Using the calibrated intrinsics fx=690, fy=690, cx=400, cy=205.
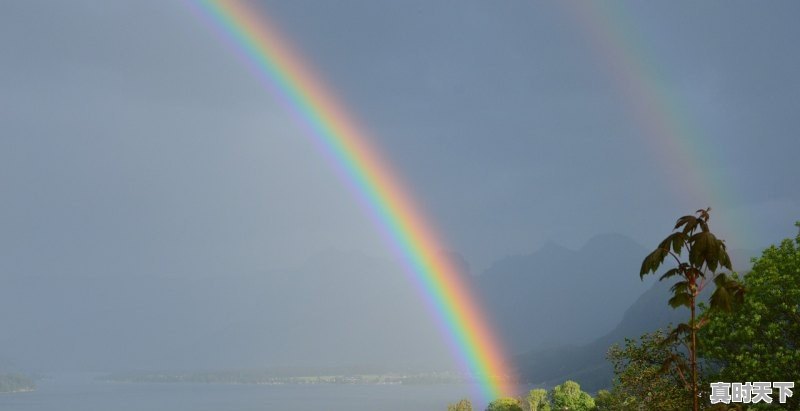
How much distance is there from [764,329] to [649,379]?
17244 millimetres

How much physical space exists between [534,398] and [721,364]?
116 m

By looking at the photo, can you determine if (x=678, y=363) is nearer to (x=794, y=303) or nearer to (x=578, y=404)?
(x=794, y=303)

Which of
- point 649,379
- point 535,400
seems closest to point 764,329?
point 649,379

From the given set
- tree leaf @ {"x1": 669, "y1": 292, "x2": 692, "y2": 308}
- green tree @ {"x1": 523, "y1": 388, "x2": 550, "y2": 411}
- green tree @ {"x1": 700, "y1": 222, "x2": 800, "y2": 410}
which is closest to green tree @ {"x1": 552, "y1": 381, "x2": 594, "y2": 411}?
green tree @ {"x1": 523, "y1": 388, "x2": 550, "y2": 411}

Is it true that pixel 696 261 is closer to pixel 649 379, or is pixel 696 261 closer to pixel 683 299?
pixel 683 299

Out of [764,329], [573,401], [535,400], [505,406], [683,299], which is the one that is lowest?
[683,299]

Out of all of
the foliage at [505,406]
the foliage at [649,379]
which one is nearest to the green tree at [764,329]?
the foliage at [649,379]

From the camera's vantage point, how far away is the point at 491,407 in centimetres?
13338

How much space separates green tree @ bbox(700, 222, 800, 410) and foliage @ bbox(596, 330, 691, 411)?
188 inches

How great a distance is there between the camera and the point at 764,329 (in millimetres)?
32562

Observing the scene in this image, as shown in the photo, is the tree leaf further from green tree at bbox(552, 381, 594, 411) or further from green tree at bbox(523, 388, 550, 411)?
green tree at bbox(523, 388, 550, 411)

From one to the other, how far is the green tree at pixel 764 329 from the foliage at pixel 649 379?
477 centimetres

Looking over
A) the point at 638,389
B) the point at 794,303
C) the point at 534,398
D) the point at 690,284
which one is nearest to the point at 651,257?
the point at 690,284

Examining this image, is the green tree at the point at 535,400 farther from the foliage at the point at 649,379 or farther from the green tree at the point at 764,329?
the foliage at the point at 649,379
